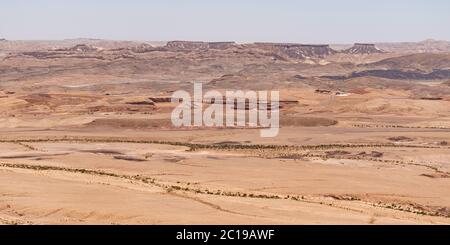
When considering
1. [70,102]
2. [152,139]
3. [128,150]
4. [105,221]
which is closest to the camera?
[105,221]

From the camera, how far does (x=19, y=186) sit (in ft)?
125

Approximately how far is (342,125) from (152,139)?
2784 cm

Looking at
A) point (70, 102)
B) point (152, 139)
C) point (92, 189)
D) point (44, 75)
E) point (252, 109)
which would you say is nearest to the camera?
point (92, 189)

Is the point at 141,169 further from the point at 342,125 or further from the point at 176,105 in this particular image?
the point at 176,105

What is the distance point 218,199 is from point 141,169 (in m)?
15.0

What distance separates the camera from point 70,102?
113 metres

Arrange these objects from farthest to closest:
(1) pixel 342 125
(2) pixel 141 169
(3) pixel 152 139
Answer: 1. (1) pixel 342 125
2. (3) pixel 152 139
3. (2) pixel 141 169

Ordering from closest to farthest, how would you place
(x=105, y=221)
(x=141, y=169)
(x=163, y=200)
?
(x=105, y=221) → (x=163, y=200) → (x=141, y=169)

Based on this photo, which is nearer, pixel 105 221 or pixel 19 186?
pixel 105 221

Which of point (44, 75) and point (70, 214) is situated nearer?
point (70, 214)

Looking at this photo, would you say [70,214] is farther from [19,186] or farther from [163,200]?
[19,186]

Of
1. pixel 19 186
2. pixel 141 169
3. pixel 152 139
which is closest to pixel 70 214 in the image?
pixel 19 186

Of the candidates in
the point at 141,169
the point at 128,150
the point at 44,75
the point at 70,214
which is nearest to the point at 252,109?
the point at 128,150

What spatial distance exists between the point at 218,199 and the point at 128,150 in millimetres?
27264
